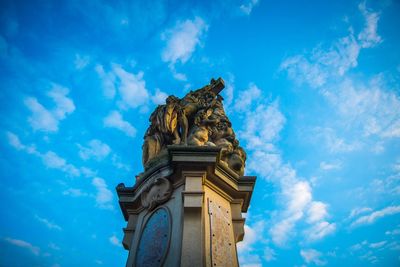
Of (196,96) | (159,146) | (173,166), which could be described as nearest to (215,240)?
(173,166)

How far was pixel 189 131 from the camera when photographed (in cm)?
657

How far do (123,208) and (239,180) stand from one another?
2.60m

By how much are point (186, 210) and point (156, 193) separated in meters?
0.94

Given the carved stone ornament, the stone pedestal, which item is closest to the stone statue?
the stone pedestal

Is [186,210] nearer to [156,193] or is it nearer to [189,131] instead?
[156,193]

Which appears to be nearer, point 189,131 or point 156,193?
point 156,193

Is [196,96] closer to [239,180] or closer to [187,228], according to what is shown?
[239,180]

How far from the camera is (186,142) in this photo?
19.0 feet

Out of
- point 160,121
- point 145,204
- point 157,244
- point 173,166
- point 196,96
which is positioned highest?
point 196,96

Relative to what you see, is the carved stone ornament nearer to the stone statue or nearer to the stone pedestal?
the stone pedestal

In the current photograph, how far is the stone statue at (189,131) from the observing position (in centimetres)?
586

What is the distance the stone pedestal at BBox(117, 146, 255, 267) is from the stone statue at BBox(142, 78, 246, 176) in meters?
0.79

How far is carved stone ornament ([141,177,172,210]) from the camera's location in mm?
4613

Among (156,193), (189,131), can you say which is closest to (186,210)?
(156,193)
